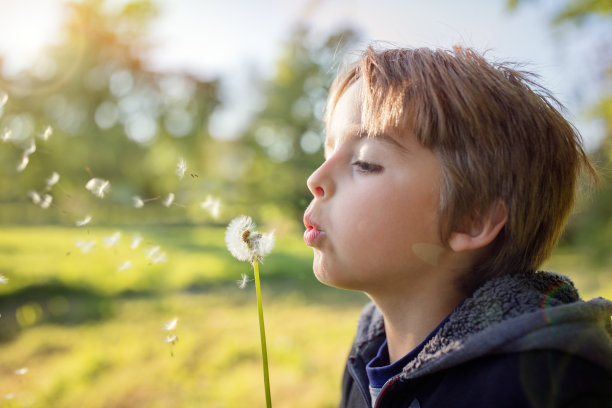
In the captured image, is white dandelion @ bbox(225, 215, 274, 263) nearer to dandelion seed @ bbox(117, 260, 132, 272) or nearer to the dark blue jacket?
dandelion seed @ bbox(117, 260, 132, 272)

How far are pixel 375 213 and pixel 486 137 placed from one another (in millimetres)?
276

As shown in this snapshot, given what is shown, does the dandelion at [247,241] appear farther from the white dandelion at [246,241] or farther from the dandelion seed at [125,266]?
the dandelion seed at [125,266]

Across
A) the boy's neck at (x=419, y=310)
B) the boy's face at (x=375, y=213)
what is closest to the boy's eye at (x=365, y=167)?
the boy's face at (x=375, y=213)

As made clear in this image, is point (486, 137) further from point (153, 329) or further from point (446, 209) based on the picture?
point (153, 329)

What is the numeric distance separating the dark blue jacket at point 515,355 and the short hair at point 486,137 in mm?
107

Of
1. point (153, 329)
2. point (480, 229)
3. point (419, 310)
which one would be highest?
point (153, 329)

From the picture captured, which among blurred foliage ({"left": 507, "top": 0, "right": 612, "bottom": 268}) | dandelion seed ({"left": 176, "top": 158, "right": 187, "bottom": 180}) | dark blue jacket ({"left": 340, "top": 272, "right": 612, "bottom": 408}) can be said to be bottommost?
dark blue jacket ({"left": 340, "top": 272, "right": 612, "bottom": 408})

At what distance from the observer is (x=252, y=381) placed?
2.45m

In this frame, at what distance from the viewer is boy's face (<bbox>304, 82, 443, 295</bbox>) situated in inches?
37.4

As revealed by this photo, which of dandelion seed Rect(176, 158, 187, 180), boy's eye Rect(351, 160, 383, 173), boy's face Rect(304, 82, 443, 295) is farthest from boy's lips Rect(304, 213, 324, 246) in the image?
dandelion seed Rect(176, 158, 187, 180)

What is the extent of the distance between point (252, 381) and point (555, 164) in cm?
192

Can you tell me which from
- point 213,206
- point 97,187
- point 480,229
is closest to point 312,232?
point 213,206

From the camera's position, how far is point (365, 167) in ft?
3.23

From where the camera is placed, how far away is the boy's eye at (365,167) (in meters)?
0.97
